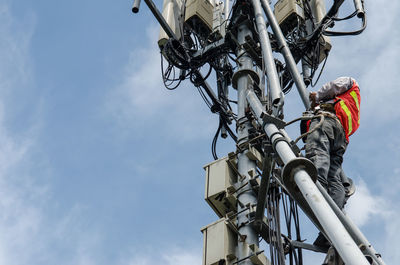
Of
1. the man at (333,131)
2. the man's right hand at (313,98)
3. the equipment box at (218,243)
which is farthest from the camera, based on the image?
the man's right hand at (313,98)

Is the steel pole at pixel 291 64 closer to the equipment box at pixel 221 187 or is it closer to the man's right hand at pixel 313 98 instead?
the man's right hand at pixel 313 98

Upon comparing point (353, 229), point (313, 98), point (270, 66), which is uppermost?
point (313, 98)

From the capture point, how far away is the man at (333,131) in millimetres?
5953

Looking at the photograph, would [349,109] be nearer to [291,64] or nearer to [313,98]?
[313,98]

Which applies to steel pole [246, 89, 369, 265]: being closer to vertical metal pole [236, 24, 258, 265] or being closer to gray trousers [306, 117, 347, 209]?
gray trousers [306, 117, 347, 209]

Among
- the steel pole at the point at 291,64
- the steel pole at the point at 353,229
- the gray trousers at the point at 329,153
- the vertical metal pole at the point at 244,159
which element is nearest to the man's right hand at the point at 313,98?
the steel pole at the point at 291,64

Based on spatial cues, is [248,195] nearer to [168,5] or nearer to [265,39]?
[265,39]

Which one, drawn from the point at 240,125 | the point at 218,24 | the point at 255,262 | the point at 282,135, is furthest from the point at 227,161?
the point at 218,24

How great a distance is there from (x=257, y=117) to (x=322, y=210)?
2480 mm

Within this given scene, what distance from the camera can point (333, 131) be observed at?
6316 millimetres

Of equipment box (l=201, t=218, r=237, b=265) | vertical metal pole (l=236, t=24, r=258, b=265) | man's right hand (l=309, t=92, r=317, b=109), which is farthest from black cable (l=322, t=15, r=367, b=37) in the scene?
equipment box (l=201, t=218, r=237, b=265)

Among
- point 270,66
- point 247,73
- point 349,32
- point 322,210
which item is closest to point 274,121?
point 270,66

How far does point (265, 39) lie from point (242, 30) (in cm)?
236

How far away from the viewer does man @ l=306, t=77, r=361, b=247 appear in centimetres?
595
